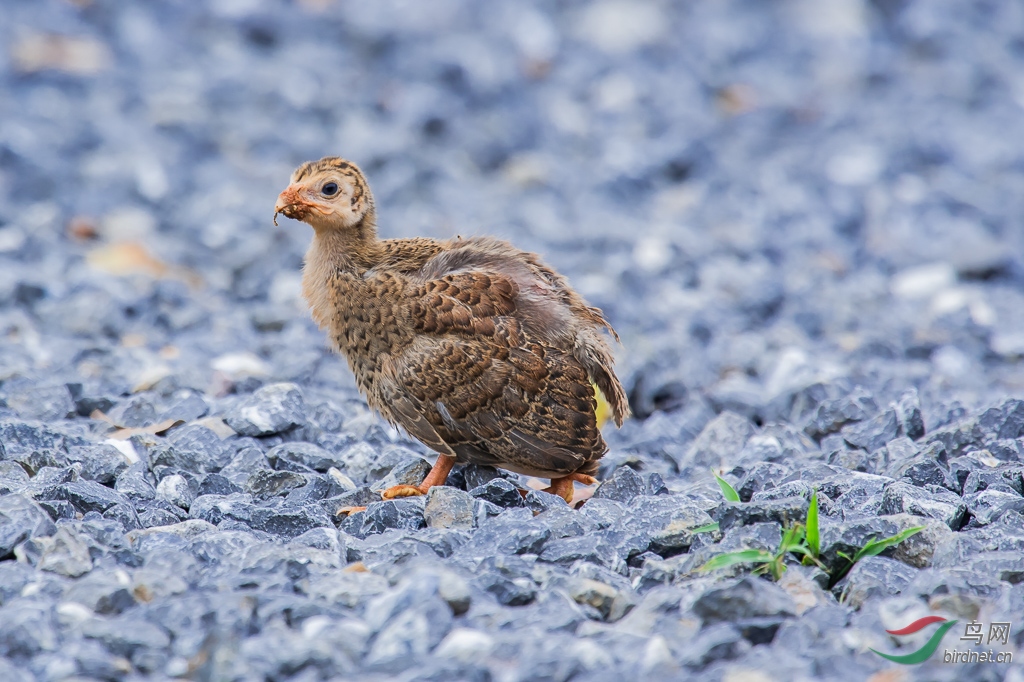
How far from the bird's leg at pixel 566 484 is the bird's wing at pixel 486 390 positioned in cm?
11

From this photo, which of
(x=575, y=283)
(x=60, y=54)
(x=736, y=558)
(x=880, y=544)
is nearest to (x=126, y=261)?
(x=575, y=283)

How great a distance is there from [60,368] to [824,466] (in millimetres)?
3823

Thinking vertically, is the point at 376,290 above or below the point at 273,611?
above

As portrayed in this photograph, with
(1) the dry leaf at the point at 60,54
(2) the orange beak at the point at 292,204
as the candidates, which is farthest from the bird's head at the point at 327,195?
(1) the dry leaf at the point at 60,54

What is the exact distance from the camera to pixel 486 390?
191 inches

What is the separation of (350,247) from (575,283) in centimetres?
298

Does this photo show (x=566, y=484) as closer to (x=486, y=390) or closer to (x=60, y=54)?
(x=486, y=390)

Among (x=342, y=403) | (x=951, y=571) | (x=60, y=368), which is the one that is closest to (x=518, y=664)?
(x=951, y=571)

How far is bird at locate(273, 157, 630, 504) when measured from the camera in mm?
4844

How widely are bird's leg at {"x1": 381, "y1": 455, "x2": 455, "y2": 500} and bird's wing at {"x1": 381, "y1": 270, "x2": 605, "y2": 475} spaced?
0.31 ft

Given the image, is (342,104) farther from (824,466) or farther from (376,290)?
(824,466)

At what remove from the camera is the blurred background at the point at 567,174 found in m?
6.87

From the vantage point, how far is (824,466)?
4824mm

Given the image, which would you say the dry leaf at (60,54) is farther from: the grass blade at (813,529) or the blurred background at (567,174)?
the grass blade at (813,529)
